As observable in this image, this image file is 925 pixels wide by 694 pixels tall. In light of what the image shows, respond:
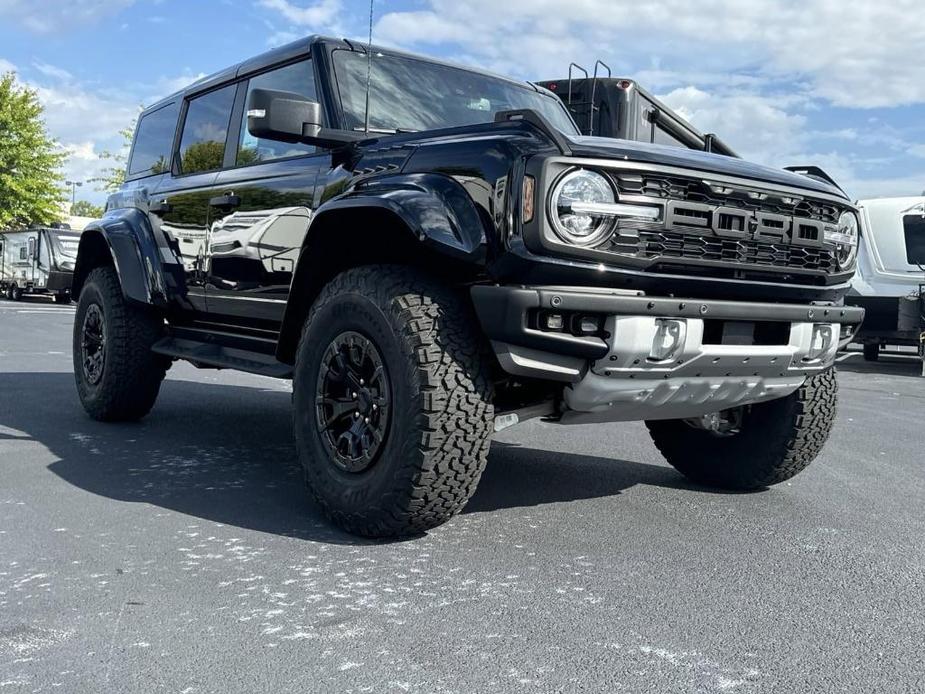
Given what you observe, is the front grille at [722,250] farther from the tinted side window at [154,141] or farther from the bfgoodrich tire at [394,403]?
the tinted side window at [154,141]

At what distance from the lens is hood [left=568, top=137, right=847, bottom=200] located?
311 centimetres

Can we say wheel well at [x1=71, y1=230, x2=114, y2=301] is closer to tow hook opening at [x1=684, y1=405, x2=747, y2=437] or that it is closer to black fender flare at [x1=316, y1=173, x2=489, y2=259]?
black fender flare at [x1=316, y1=173, x2=489, y2=259]

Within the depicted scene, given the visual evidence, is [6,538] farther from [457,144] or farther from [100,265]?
[100,265]

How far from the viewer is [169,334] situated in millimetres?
5645

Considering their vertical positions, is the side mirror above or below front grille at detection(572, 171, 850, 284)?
above

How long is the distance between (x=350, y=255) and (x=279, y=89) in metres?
1.28

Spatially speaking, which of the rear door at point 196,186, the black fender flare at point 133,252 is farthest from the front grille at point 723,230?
the black fender flare at point 133,252

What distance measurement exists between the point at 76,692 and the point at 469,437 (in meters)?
1.45

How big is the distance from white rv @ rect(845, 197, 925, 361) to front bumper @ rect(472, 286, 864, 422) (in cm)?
881

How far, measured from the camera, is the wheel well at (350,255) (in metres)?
3.41

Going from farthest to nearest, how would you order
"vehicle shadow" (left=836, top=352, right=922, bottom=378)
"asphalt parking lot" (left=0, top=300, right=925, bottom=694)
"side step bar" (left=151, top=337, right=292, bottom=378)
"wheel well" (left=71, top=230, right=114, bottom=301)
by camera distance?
1. "vehicle shadow" (left=836, top=352, right=922, bottom=378)
2. "wheel well" (left=71, top=230, right=114, bottom=301)
3. "side step bar" (left=151, top=337, right=292, bottom=378)
4. "asphalt parking lot" (left=0, top=300, right=925, bottom=694)

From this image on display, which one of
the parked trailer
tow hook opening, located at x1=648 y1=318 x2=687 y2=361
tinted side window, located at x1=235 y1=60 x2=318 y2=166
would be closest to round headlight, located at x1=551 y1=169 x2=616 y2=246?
tow hook opening, located at x1=648 y1=318 x2=687 y2=361

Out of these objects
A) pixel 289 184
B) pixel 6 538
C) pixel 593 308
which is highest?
pixel 289 184

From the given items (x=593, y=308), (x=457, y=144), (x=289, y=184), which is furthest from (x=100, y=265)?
(x=593, y=308)
